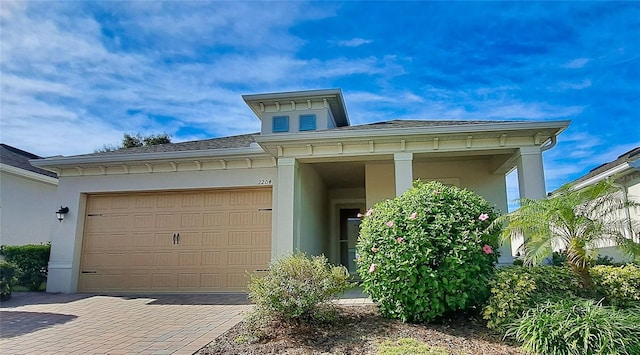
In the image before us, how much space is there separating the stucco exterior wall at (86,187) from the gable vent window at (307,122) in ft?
7.16

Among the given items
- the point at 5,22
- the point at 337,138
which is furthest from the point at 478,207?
the point at 5,22

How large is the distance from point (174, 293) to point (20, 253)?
418 cm

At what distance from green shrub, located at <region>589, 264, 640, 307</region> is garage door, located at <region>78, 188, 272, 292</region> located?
5868mm

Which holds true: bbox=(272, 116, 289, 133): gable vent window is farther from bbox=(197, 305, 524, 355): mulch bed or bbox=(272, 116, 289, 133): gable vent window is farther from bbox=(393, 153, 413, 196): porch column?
bbox=(197, 305, 524, 355): mulch bed

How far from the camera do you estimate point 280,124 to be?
10.4 metres

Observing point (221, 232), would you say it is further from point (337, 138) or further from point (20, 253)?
point (20, 253)

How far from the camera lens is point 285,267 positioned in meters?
4.93

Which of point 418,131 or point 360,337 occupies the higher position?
point 418,131

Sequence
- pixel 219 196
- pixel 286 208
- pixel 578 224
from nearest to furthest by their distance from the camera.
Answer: pixel 578 224
pixel 286 208
pixel 219 196

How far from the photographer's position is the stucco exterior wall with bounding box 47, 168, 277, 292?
855 centimetres

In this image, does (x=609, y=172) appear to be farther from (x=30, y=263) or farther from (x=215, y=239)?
(x=30, y=263)

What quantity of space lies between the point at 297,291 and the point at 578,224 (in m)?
3.58

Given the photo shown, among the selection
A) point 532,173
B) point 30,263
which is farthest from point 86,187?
point 532,173

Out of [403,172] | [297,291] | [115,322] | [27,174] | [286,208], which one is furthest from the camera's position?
[27,174]
